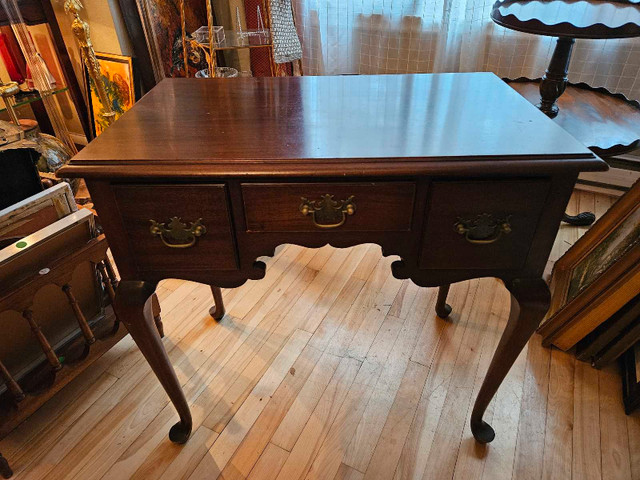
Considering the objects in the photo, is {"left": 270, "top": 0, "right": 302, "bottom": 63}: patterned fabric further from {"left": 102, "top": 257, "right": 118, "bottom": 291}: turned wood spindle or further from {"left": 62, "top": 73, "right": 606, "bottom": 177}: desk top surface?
{"left": 102, "top": 257, "right": 118, "bottom": 291}: turned wood spindle

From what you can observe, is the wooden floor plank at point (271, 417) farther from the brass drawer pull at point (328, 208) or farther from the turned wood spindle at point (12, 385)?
the brass drawer pull at point (328, 208)

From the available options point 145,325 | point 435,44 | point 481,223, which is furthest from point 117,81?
point 481,223

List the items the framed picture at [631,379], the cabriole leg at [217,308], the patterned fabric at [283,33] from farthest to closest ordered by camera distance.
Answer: the patterned fabric at [283,33], the cabriole leg at [217,308], the framed picture at [631,379]

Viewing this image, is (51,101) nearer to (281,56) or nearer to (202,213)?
(281,56)

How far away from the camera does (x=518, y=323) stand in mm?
830

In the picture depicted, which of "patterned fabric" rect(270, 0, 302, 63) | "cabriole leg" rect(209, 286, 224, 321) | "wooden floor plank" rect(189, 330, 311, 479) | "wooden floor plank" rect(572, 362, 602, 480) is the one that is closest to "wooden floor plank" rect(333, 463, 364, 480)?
"wooden floor plank" rect(189, 330, 311, 479)

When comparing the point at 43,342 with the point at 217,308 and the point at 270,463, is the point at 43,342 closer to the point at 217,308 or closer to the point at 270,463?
the point at 217,308

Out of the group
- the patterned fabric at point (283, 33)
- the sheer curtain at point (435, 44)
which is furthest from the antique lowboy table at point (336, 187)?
the sheer curtain at point (435, 44)

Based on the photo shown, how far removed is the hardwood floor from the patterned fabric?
1.02 metres

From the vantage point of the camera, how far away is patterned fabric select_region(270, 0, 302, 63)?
5.60 feet

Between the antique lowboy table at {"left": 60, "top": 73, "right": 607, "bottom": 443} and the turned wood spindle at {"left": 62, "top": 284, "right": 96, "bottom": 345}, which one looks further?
the turned wood spindle at {"left": 62, "top": 284, "right": 96, "bottom": 345}

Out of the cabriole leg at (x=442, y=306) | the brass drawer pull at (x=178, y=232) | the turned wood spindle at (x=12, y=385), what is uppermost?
the brass drawer pull at (x=178, y=232)

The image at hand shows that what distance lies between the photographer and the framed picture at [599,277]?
3.62 ft

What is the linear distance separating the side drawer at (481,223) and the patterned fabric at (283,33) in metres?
1.32
